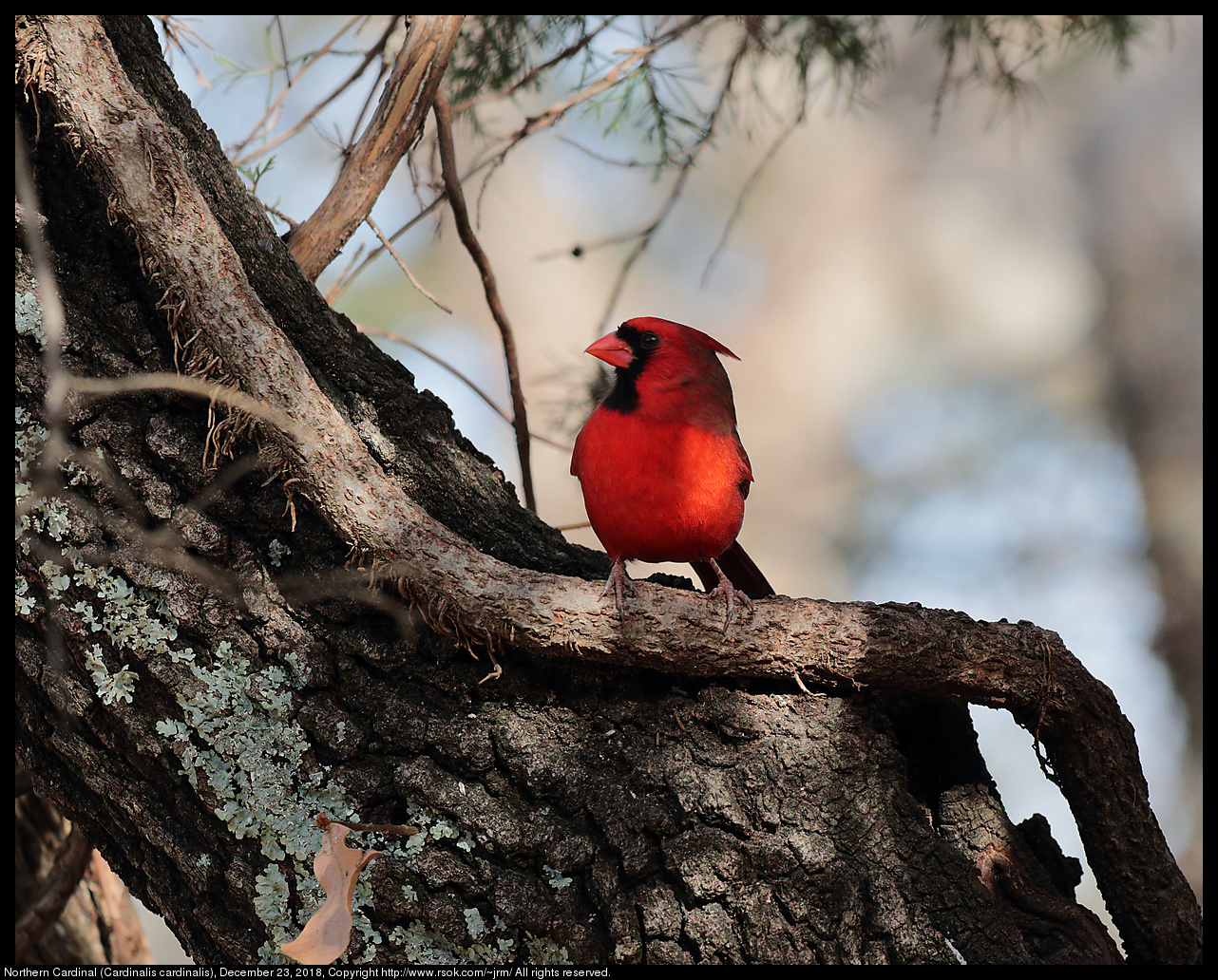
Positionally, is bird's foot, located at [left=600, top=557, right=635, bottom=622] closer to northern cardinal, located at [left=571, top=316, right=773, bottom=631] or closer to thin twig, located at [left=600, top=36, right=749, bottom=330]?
northern cardinal, located at [left=571, top=316, right=773, bottom=631]

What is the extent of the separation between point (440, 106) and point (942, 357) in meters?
8.76

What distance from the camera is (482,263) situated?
3041 millimetres

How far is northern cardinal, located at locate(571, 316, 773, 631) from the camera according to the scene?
93.0 inches

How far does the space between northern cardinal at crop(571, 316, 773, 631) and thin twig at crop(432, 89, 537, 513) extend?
499 mm

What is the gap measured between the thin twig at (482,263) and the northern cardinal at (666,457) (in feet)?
1.64

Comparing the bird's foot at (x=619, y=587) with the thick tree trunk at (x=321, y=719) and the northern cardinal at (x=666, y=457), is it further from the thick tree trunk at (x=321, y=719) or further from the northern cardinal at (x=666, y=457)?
the northern cardinal at (x=666, y=457)

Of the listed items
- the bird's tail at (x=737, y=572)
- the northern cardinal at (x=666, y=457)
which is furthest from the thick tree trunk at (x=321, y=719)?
the bird's tail at (x=737, y=572)

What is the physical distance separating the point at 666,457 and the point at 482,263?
106 cm

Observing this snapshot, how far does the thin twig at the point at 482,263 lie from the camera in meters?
2.95

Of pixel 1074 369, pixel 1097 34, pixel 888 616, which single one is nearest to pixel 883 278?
pixel 1074 369

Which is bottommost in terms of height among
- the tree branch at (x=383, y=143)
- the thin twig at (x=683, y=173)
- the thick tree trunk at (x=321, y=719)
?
the thick tree trunk at (x=321, y=719)

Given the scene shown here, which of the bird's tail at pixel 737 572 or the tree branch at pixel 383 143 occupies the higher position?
the tree branch at pixel 383 143

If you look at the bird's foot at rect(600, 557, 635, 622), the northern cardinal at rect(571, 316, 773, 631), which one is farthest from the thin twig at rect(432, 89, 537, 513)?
the bird's foot at rect(600, 557, 635, 622)

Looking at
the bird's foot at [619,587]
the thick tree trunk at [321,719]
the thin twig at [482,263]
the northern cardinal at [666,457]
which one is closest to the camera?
the thick tree trunk at [321,719]
